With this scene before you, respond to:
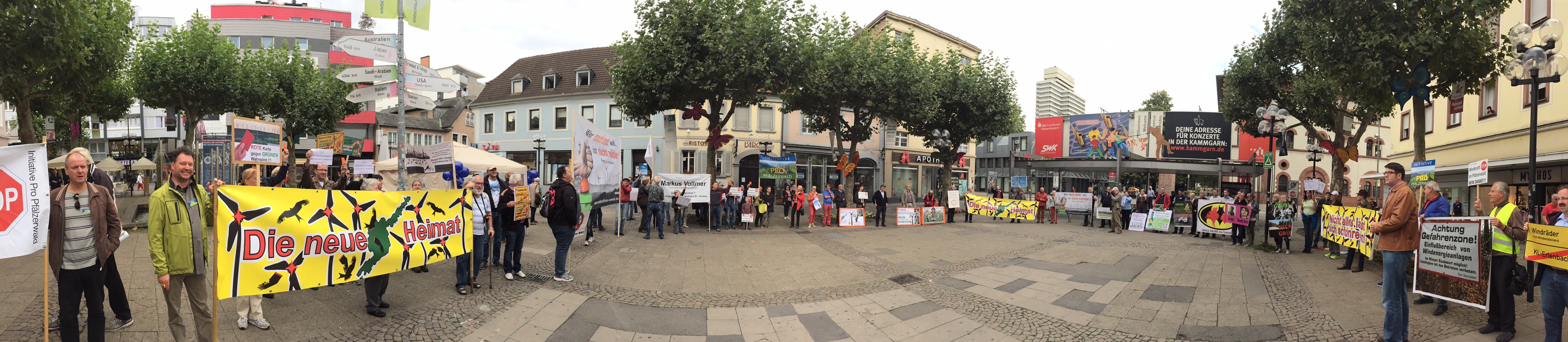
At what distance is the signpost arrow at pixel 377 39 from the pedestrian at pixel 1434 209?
11.9 metres

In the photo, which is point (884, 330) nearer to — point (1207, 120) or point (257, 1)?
point (1207, 120)

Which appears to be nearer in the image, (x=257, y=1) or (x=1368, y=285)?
(x=1368, y=285)

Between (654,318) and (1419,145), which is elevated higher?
(1419,145)

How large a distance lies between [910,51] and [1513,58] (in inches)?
581

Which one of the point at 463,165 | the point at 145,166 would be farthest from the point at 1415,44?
the point at 145,166

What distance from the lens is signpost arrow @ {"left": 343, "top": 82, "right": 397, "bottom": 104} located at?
8.15 metres

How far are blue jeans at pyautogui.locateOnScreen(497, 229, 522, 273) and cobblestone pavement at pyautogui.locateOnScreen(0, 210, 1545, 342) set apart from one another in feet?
0.84

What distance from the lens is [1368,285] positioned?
769 cm

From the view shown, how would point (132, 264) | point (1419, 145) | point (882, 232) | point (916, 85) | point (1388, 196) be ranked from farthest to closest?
1. point (916, 85)
2. point (882, 232)
3. point (1419, 145)
4. point (132, 264)
5. point (1388, 196)

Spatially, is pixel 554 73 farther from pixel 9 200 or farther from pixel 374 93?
pixel 9 200

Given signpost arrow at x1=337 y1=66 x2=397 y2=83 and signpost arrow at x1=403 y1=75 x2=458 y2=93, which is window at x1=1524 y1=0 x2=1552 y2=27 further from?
signpost arrow at x1=337 y1=66 x2=397 y2=83

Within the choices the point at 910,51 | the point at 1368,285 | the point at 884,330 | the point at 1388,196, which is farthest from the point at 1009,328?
the point at 910,51

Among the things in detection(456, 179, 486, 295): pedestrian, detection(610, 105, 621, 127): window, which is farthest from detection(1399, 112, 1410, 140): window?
detection(610, 105, 621, 127): window

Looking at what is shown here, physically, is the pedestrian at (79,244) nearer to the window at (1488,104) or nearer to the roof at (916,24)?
the window at (1488,104)
